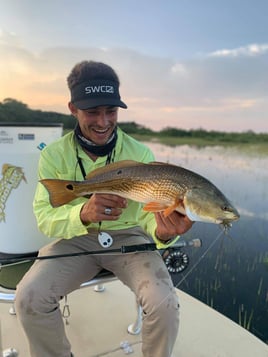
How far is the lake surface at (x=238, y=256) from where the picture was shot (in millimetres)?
4099

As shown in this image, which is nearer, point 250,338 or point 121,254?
point 121,254

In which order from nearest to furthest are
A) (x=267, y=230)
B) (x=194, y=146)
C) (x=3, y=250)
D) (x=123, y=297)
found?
(x=3, y=250), (x=123, y=297), (x=267, y=230), (x=194, y=146)

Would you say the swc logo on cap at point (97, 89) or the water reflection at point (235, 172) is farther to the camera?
the water reflection at point (235, 172)

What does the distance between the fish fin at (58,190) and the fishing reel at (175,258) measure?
28.9 inches

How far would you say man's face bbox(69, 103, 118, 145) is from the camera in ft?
6.49

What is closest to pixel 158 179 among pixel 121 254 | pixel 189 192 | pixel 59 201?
pixel 189 192

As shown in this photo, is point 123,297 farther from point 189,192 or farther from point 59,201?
point 189,192

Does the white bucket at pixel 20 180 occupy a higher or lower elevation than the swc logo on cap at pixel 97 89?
lower

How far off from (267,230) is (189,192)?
15.7 feet

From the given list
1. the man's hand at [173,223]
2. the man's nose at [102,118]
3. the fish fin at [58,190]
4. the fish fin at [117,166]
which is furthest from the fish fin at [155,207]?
the man's nose at [102,118]

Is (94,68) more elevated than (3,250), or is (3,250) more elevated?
(94,68)

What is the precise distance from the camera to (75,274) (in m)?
1.94

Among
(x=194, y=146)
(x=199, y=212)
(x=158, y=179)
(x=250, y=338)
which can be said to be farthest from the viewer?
(x=194, y=146)

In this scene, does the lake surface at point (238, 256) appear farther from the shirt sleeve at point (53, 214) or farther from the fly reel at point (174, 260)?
the shirt sleeve at point (53, 214)
